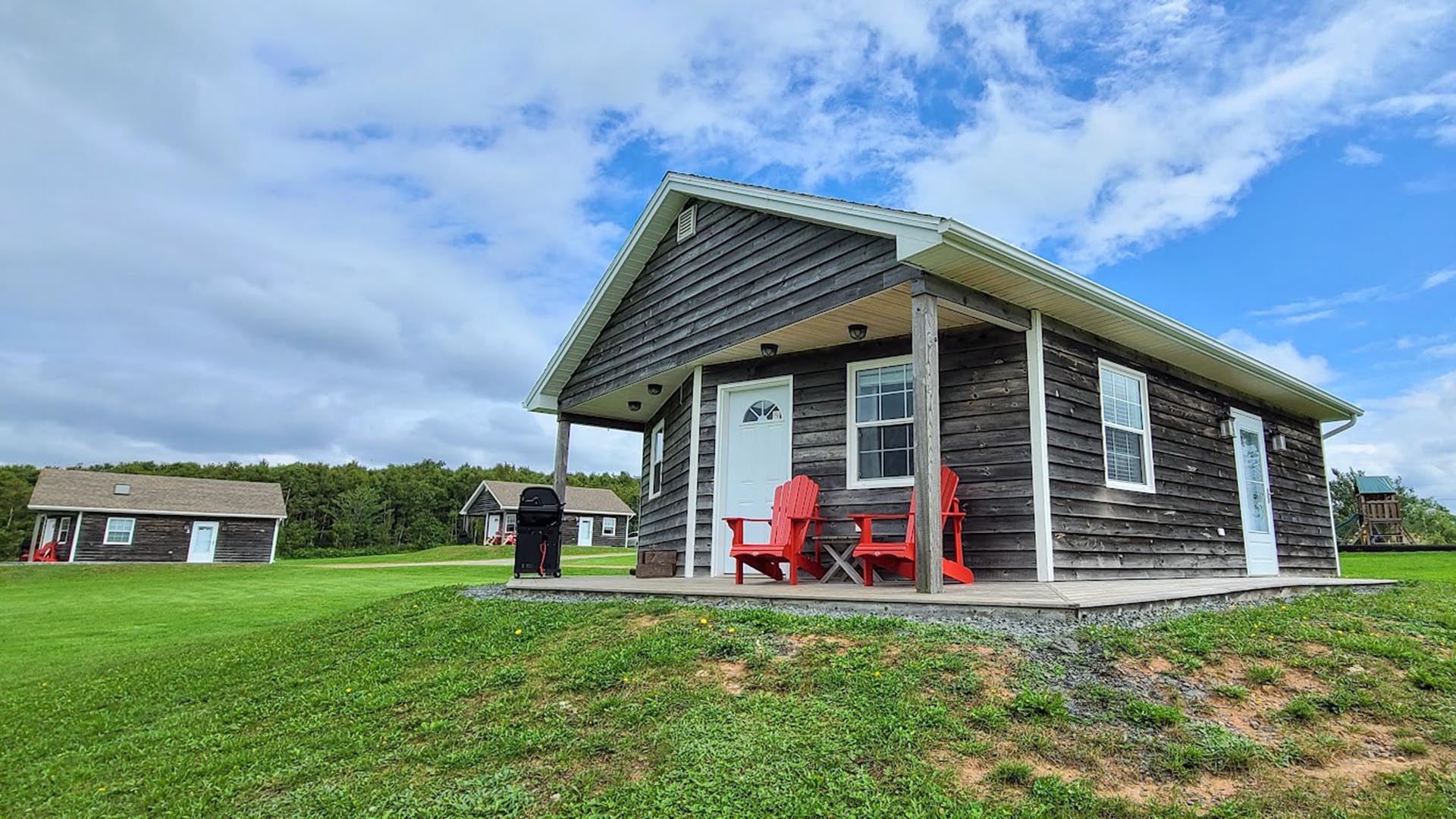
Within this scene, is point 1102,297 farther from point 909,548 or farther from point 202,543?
point 202,543

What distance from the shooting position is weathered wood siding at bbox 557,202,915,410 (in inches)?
238

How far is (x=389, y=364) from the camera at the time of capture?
Answer: 2956cm

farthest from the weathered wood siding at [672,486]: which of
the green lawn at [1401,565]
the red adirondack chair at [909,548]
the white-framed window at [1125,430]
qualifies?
the green lawn at [1401,565]

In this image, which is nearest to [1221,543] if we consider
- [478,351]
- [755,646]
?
[755,646]

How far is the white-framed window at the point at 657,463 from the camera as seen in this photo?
10.4 metres

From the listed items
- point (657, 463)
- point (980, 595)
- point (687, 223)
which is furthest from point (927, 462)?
point (657, 463)

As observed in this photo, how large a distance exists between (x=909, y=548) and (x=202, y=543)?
3091cm

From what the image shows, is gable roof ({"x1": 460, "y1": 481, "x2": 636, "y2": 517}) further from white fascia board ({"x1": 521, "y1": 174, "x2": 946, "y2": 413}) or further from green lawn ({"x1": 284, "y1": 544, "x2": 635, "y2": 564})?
white fascia board ({"x1": 521, "y1": 174, "x2": 946, "y2": 413})

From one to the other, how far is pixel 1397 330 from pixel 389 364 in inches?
1205

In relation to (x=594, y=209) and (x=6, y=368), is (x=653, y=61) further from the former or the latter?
(x=6, y=368)

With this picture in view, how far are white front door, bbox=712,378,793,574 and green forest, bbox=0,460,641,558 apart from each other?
34.7m

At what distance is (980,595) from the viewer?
4.41 m

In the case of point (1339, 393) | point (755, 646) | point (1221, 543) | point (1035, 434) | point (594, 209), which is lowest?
point (755, 646)

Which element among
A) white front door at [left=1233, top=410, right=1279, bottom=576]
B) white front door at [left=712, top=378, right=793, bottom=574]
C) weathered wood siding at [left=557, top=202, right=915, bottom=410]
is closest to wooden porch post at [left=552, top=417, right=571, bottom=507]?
weathered wood siding at [left=557, top=202, right=915, bottom=410]
